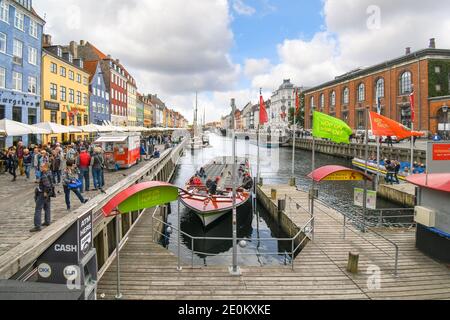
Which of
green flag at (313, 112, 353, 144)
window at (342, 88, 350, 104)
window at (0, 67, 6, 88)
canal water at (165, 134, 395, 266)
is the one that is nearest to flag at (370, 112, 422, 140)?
green flag at (313, 112, 353, 144)

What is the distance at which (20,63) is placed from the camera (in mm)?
34188

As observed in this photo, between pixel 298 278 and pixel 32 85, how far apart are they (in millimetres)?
37462

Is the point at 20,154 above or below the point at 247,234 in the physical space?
above

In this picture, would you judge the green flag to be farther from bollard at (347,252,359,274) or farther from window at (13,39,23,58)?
window at (13,39,23,58)

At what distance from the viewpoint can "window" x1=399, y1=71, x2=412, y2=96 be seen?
201 ft

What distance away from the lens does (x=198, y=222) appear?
73.5ft

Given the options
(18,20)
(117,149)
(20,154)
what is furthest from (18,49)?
(20,154)

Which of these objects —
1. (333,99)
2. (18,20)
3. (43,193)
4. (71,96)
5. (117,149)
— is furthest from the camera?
(333,99)

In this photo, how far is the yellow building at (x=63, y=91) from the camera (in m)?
39.6

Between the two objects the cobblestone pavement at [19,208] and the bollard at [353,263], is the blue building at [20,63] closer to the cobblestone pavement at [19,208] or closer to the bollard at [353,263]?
the cobblestone pavement at [19,208]

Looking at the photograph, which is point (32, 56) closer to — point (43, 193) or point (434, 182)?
point (43, 193)

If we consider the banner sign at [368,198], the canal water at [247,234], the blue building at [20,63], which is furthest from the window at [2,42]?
the banner sign at [368,198]

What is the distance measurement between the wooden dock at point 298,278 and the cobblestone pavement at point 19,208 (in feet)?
8.79
